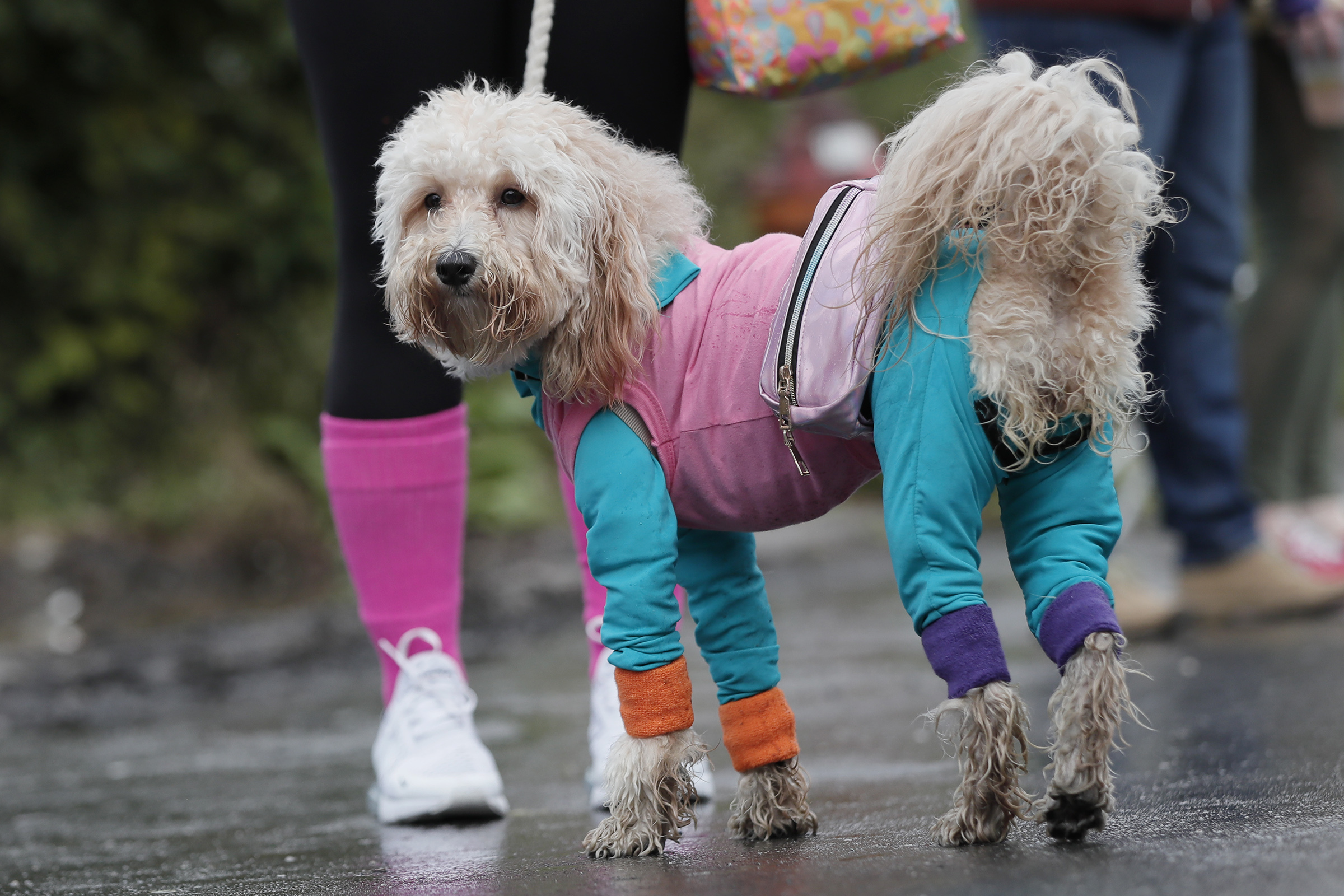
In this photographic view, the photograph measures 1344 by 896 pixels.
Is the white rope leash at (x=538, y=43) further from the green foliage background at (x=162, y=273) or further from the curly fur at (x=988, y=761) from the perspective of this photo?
the green foliage background at (x=162, y=273)

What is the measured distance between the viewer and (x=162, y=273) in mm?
7527

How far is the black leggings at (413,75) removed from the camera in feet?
8.52

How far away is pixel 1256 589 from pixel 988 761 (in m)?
2.93

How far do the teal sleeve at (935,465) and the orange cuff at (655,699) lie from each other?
0.38 meters

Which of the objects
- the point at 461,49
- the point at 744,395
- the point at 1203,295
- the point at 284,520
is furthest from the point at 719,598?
the point at 284,520

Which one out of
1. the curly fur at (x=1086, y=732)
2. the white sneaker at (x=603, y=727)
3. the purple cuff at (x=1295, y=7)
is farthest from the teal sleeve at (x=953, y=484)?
the purple cuff at (x=1295, y=7)

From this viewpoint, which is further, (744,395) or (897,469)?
(744,395)

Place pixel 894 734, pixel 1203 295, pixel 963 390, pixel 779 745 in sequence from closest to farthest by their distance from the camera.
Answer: pixel 963 390 < pixel 779 745 < pixel 894 734 < pixel 1203 295

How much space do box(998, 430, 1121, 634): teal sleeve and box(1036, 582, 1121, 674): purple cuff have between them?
0.04 ft

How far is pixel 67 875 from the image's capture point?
240 centimetres

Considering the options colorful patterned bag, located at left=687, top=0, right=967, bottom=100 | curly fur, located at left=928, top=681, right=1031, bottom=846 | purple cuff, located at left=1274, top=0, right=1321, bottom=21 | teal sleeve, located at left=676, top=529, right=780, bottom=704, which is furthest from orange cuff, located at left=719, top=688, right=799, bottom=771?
purple cuff, located at left=1274, top=0, right=1321, bottom=21

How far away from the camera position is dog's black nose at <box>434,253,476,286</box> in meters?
2.04

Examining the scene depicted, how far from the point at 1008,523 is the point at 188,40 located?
6743 millimetres

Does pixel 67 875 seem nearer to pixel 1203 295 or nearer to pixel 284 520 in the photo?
pixel 1203 295
